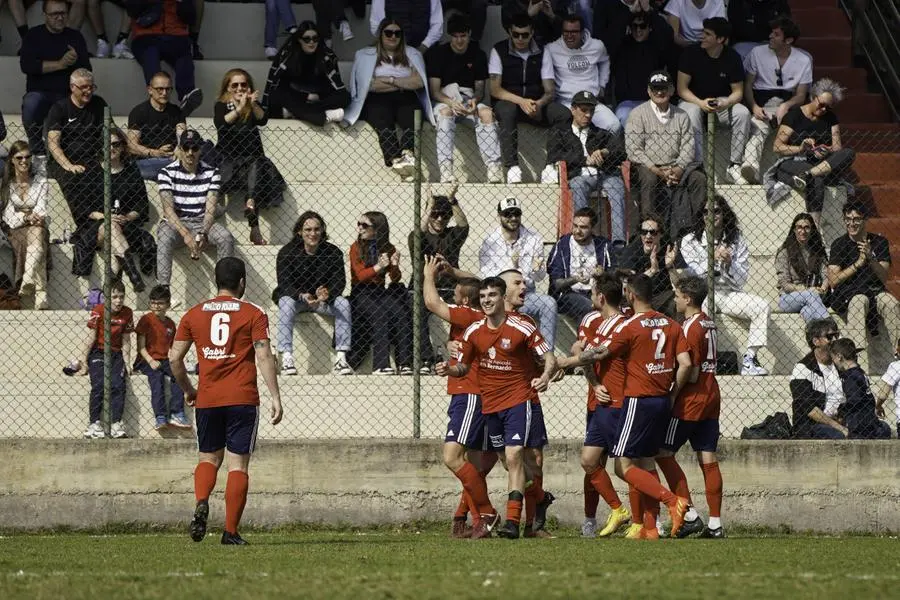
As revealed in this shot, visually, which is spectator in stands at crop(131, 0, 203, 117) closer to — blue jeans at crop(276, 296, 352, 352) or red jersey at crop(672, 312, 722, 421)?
blue jeans at crop(276, 296, 352, 352)

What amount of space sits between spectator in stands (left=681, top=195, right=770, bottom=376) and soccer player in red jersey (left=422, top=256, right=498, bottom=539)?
3.29 meters

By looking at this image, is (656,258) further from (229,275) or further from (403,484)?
(229,275)

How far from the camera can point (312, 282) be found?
51.8 ft

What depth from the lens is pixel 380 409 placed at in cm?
1538

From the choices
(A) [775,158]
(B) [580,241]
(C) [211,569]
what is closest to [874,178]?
(A) [775,158]

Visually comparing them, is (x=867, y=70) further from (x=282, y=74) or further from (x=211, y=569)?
(x=211, y=569)

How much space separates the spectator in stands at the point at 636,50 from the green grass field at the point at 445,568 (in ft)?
23.2

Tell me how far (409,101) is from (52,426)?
5.41 m

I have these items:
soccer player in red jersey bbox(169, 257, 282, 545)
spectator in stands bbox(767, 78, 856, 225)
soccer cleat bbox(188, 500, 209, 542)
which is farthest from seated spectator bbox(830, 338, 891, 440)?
soccer cleat bbox(188, 500, 209, 542)

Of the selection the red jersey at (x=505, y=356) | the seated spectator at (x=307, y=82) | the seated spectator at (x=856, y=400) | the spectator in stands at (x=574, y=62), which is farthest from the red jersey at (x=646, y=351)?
the seated spectator at (x=307, y=82)

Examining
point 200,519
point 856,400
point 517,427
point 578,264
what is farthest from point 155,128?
point 856,400

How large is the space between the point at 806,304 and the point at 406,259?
12.9 ft

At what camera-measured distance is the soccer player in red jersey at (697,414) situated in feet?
42.1

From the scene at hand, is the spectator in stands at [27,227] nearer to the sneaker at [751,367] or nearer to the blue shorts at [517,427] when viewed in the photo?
the blue shorts at [517,427]
